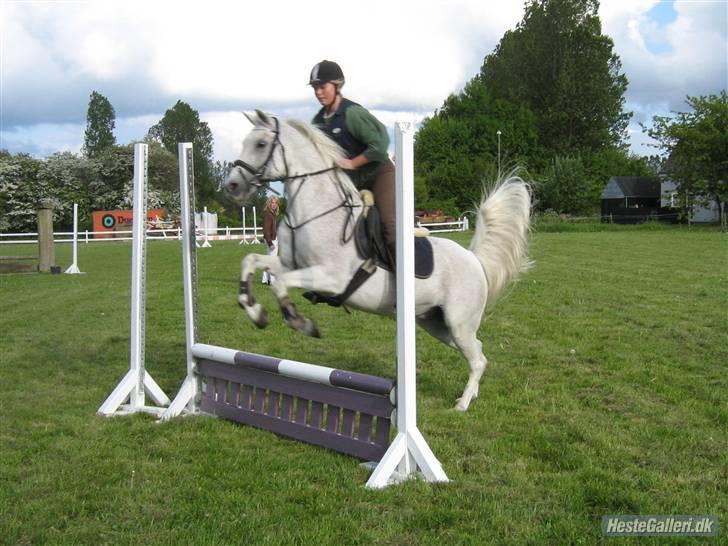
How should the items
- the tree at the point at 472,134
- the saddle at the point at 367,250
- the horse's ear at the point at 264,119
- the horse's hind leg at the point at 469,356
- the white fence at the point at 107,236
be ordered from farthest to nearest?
the tree at the point at 472,134 → the white fence at the point at 107,236 → the horse's hind leg at the point at 469,356 → the saddle at the point at 367,250 → the horse's ear at the point at 264,119

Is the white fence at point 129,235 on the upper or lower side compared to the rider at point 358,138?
lower

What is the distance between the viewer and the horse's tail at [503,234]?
6102 mm

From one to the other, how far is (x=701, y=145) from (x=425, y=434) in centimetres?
3964

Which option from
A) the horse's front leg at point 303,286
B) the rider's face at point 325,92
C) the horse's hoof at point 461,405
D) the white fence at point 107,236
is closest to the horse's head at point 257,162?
the rider's face at point 325,92

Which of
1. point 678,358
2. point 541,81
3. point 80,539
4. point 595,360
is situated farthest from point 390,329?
point 541,81

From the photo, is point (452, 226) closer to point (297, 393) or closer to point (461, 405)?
point (461, 405)

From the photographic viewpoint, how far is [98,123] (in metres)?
64.5

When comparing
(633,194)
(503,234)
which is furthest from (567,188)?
(503,234)

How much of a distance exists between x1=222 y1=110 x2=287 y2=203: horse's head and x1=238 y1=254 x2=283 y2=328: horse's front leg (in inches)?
15.9

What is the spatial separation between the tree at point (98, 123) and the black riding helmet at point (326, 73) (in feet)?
210

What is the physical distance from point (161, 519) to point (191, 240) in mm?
2563

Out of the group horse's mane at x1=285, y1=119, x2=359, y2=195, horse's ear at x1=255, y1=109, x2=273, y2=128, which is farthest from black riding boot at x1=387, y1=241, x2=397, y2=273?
horse's ear at x1=255, y1=109, x2=273, y2=128

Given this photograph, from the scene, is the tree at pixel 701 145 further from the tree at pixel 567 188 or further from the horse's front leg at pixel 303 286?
the horse's front leg at pixel 303 286

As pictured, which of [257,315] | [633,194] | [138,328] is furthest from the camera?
[633,194]
